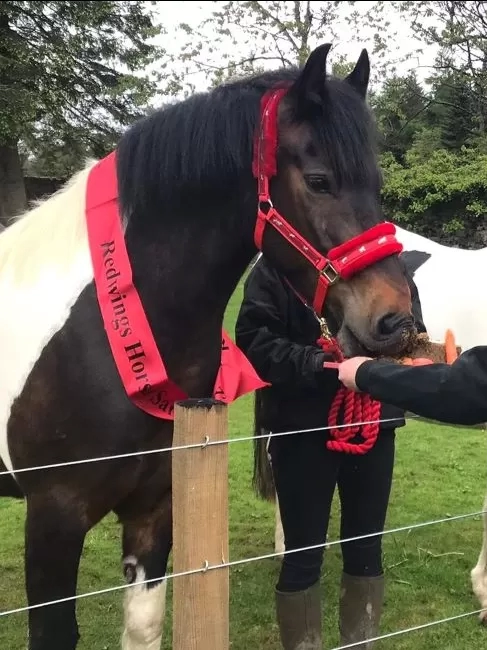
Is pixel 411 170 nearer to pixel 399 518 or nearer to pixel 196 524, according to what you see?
pixel 399 518

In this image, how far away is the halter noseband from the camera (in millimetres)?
1721

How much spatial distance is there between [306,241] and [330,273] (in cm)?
11

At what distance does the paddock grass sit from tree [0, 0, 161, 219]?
41.0 ft

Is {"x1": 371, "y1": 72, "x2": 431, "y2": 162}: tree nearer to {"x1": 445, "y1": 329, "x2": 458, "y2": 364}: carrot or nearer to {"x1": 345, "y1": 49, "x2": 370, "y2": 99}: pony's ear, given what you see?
{"x1": 345, "y1": 49, "x2": 370, "y2": 99}: pony's ear

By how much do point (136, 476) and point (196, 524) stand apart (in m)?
0.53

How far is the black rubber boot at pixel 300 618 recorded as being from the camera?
2.35 meters

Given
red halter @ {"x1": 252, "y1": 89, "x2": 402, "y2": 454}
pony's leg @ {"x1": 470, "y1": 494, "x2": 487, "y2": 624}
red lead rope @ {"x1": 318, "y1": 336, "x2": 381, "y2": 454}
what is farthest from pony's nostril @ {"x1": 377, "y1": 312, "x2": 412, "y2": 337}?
pony's leg @ {"x1": 470, "y1": 494, "x2": 487, "y2": 624}

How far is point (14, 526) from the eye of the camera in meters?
4.46

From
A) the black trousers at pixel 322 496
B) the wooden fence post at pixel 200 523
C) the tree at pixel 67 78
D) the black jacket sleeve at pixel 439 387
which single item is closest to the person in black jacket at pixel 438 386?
the black jacket sleeve at pixel 439 387

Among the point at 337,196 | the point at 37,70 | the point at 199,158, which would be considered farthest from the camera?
the point at 37,70

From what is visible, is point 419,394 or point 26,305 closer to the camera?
point 419,394

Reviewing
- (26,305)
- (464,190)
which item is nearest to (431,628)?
(26,305)

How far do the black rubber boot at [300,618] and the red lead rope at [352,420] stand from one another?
1.74ft

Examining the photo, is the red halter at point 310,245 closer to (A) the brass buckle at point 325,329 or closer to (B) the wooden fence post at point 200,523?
(A) the brass buckle at point 325,329
